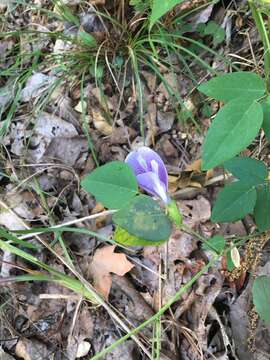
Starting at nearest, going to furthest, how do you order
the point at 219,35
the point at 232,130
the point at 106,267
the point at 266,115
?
the point at 232,130
the point at 266,115
the point at 106,267
the point at 219,35

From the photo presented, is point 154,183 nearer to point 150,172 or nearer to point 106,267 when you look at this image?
point 150,172

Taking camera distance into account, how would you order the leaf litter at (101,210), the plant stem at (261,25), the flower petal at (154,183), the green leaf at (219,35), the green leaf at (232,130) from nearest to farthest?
the green leaf at (232,130) < the flower petal at (154,183) < the plant stem at (261,25) < the leaf litter at (101,210) < the green leaf at (219,35)

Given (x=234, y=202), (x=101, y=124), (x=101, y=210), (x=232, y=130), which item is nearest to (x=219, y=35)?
(x=101, y=124)

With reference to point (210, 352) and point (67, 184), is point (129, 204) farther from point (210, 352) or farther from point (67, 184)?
point (67, 184)

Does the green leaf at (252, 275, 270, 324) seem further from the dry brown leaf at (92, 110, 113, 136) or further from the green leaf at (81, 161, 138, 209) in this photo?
the dry brown leaf at (92, 110, 113, 136)

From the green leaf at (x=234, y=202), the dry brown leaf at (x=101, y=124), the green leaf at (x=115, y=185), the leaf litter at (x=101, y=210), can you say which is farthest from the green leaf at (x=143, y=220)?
the dry brown leaf at (x=101, y=124)

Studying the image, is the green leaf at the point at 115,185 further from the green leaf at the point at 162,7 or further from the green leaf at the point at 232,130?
the green leaf at the point at 162,7

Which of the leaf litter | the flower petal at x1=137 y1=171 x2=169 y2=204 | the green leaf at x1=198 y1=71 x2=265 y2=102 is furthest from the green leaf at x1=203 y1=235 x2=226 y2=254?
the green leaf at x1=198 y1=71 x2=265 y2=102
